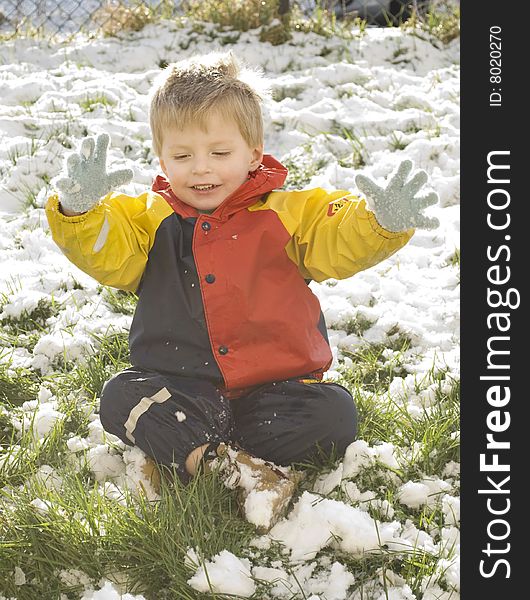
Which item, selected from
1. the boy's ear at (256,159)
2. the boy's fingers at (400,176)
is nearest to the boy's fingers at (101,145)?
the boy's ear at (256,159)

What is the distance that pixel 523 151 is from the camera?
81.2 inches

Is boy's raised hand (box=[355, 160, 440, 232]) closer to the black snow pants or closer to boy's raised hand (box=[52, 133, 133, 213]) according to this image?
the black snow pants

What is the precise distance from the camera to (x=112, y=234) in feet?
6.94

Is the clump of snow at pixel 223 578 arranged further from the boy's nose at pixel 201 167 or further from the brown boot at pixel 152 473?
the boy's nose at pixel 201 167

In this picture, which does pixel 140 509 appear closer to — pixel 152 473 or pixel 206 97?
pixel 152 473

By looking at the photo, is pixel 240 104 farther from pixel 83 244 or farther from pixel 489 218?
pixel 489 218

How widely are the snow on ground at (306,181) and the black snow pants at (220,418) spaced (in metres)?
0.09

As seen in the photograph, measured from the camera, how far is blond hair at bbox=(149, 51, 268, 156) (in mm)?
2115

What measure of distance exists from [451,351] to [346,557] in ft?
3.44

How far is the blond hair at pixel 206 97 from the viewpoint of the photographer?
6.94ft

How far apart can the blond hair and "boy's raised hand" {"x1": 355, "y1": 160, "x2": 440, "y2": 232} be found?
15.5 inches

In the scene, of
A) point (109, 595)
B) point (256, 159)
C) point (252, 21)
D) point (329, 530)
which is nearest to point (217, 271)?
point (256, 159)

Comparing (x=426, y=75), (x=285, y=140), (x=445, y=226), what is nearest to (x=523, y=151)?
(x=445, y=226)

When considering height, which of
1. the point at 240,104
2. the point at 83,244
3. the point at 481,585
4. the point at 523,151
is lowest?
the point at 481,585
